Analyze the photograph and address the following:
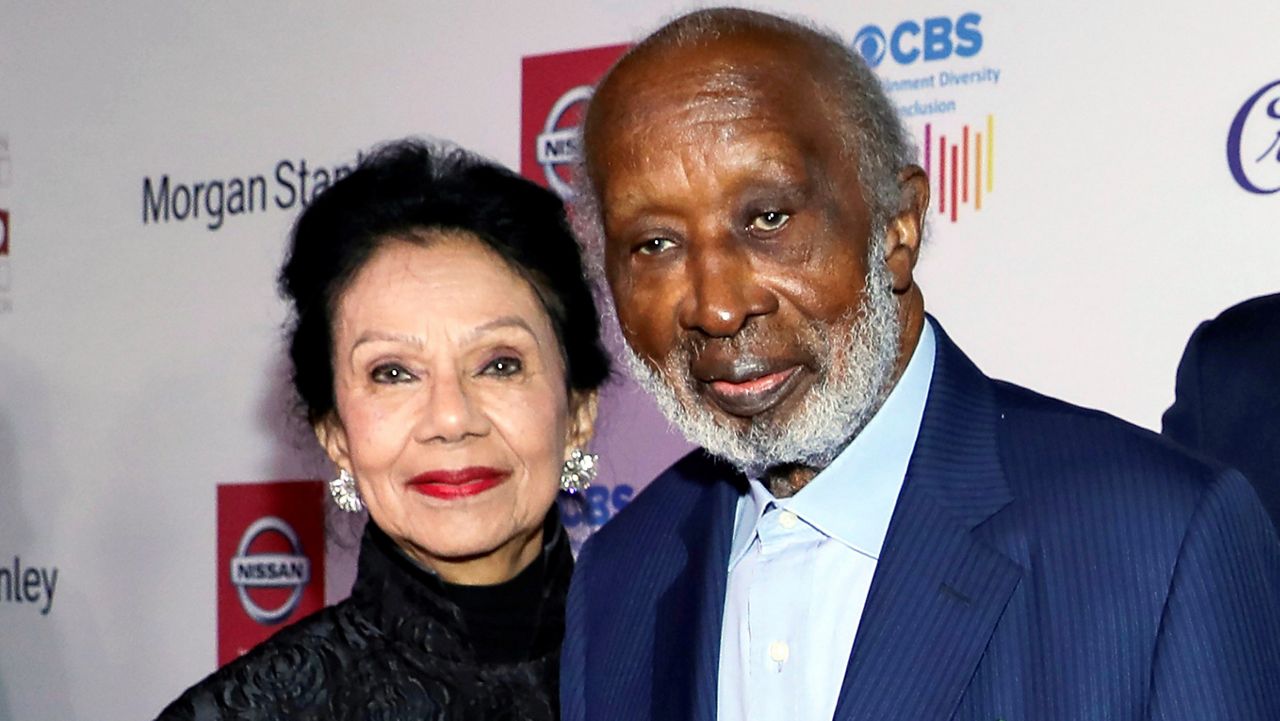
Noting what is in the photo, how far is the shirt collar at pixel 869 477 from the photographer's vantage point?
5.98 ft

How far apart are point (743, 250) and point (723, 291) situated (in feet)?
0.17

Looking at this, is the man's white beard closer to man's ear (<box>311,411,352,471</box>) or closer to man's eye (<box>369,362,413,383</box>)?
man's eye (<box>369,362,413,383</box>)

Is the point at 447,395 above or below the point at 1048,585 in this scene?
above

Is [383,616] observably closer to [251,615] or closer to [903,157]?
[903,157]

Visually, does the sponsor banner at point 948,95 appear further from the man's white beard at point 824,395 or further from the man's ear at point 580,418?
the man's white beard at point 824,395

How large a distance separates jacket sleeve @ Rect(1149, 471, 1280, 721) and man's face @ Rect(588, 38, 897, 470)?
40cm

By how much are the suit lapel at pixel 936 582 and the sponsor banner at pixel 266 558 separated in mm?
2446

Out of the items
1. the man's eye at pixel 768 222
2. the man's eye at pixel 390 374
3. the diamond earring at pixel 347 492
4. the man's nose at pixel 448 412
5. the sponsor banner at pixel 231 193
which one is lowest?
the diamond earring at pixel 347 492

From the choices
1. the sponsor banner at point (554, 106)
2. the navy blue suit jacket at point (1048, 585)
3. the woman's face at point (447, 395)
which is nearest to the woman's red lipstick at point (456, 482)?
the woman's face at point (447, 395)

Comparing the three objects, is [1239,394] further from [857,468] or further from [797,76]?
[797,76]

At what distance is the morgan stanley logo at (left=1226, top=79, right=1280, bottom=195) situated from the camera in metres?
2.73

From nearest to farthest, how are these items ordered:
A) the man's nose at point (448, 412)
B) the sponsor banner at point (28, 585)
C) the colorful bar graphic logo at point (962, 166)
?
the man's nose at point (448, 412)
the colorful bar graphic logo at point (962, 166)
the sponsor banner at point (28, 585)

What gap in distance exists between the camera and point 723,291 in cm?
170

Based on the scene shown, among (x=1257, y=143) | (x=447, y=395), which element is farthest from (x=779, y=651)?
(x=1257, y=143)
